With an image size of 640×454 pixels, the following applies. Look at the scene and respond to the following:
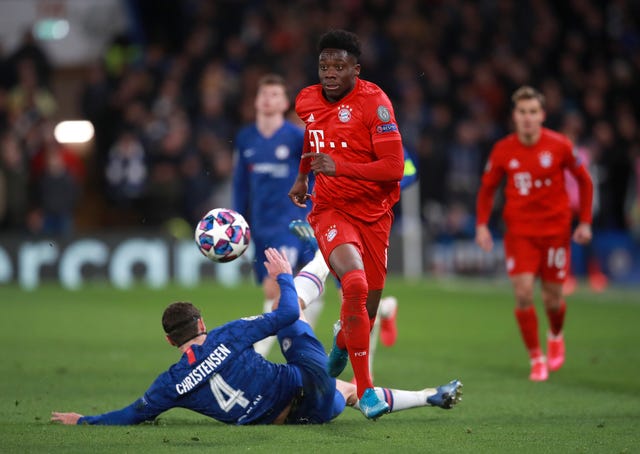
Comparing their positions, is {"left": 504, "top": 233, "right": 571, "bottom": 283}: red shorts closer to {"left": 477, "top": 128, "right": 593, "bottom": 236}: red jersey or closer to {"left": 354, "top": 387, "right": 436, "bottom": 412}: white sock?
{"left": 477, "top": 128, "right": 593, "bottom": 236}: red jersey

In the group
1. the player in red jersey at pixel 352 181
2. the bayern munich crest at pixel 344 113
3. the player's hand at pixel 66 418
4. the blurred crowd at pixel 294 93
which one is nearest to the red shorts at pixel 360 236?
the player in red jersey at pixel 352 181

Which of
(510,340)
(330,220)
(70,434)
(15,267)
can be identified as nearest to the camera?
(70,434)

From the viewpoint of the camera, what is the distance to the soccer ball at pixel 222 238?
8.28 metres

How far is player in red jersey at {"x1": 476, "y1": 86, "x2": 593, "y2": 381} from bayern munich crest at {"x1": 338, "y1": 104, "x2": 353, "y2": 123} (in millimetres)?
3555

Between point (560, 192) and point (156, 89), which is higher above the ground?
point (156, 89)

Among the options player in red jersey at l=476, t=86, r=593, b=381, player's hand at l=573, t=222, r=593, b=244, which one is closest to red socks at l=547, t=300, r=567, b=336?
player in red jersey at l=476, t=86, r=593, b=381

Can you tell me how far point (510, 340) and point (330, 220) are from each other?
6.19m

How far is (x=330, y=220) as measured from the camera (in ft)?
24.8

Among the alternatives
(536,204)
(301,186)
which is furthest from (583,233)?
(301,186)

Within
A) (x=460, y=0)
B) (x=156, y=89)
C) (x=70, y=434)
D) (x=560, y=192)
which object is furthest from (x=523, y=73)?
(x=70, y=434)

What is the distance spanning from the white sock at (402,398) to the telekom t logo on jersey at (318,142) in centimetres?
159

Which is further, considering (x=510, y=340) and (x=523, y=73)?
(x=523, y=73)

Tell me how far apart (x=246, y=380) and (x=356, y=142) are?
5.51 ft

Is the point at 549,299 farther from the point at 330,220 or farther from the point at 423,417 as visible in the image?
the point at 330,220
